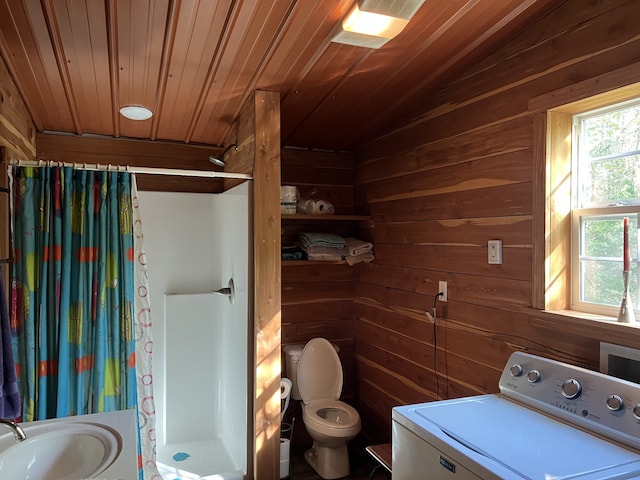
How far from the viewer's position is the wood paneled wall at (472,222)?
1.73 metres

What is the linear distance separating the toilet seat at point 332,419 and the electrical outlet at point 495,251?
135cm

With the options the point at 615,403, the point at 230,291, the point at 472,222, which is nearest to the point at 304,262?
the point at 230,291

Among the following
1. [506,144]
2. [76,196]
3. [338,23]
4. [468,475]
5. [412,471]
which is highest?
[338,23]

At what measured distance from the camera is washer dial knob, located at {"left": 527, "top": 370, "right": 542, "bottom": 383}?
169 centimetres

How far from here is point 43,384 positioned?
201cm

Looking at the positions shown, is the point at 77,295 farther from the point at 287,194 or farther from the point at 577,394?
the point at 577,394

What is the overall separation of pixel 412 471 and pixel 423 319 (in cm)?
115

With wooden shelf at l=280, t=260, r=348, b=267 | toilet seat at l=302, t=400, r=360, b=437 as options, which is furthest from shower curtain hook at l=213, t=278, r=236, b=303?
toilet seat at l=302, t=400, r=360, b=437

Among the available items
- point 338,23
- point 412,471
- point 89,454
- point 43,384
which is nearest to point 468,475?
point 412,471

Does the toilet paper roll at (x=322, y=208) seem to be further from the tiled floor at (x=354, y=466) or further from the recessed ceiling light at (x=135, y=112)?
the tiled floor at (x=354, y=466)

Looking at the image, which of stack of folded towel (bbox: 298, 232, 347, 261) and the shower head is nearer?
the shower head

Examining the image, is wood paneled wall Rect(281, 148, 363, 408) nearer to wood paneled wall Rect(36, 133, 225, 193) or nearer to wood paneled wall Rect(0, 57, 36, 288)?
wood paneled wall Rect(36, 133, 225, 193)

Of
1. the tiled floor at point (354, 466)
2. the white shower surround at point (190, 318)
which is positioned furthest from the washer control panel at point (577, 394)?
the white shower surround at point (190, 318)

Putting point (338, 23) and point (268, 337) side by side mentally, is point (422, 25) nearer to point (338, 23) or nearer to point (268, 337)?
point (338, 23)
